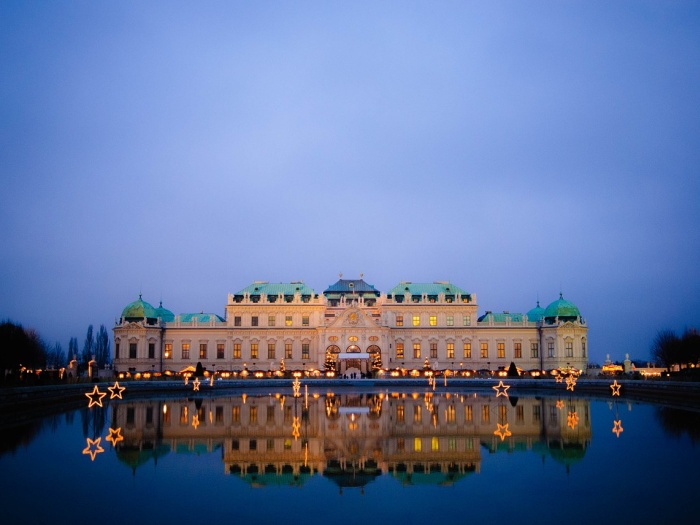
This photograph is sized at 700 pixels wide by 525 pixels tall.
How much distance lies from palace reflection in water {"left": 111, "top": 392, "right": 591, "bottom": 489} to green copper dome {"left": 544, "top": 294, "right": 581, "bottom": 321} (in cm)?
4740

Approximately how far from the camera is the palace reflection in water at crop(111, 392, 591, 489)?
1927 centimetres

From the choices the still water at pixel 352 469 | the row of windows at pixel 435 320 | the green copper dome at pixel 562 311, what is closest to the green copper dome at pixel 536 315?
the green copper dome at pixel 562 311

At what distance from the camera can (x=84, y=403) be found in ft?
150

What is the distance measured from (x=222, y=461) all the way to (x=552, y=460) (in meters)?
10.0

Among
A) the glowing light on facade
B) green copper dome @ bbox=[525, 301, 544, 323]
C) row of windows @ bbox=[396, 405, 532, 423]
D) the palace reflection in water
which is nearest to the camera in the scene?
the palace reflection in water

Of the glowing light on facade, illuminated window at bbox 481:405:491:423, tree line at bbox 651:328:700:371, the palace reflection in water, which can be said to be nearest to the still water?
the palace reflection in water

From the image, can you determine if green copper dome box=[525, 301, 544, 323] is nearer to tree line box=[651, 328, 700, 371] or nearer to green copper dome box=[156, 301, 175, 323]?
tree line box=[651, 328, 700, 371]

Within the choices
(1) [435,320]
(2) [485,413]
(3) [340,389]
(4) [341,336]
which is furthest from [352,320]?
(2) [485,413]

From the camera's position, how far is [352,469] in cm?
1900

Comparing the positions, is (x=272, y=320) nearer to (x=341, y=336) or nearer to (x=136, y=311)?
(x=341, y=336)

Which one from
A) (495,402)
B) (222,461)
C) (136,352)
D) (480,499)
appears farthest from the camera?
(136,352)

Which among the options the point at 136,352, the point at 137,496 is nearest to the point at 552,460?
the point at 137,496

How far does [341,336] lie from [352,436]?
60.3 meters

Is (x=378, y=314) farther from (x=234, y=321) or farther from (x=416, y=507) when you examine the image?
(x=416, y=507)
